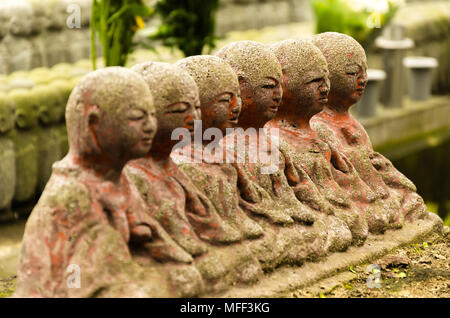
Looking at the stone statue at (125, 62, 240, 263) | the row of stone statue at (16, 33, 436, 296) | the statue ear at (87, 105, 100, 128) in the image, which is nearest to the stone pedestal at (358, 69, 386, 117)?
the row of stone statue at (16, 33, 436, 296)

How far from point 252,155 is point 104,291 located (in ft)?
4.56

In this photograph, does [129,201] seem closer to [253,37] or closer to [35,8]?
[35,8]

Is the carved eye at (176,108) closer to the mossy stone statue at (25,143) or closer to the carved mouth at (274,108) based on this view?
the carved mouth at (274,108)

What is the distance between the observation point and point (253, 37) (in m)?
10.9

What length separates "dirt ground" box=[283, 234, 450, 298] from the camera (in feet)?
15.2

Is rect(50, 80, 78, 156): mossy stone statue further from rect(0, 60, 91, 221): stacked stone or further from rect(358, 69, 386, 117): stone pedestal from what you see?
rect(358, 69, 386, 117): stone pedestal

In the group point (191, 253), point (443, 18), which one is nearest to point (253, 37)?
point (443, 18)

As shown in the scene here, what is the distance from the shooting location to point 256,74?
4.80 meters

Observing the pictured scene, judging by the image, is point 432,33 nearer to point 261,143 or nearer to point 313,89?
point 313,89

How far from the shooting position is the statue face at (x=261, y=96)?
4.81 meters

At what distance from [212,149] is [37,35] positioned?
4474 millimetres

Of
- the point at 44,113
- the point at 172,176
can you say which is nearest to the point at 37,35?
the point at 44,113

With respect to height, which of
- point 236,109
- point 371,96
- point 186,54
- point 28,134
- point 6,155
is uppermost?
point 236,109

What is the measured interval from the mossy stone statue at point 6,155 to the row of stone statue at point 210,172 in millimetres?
2822
